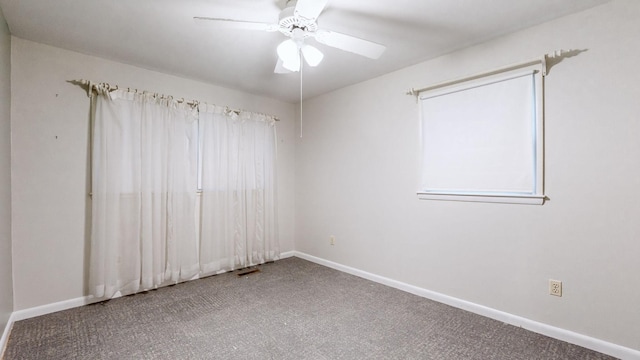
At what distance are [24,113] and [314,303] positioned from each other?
3045 millimetres

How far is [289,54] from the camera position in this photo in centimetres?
204

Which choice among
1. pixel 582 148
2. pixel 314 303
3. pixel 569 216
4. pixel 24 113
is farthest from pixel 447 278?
pixel 24 113

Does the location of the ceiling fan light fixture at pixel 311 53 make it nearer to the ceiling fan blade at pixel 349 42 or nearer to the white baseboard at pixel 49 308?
the ceiling fan blade at pixel 349 42

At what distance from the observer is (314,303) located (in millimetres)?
2746

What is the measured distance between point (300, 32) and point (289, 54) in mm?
162

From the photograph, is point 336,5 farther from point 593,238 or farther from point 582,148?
point 593,238

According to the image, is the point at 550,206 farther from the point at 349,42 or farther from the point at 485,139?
the point at 349,42

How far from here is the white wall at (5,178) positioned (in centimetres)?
207

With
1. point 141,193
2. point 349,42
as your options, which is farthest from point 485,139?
point 141,193

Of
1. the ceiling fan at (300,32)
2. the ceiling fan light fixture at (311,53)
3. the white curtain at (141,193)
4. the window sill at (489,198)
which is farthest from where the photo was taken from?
the white curtain at (141,193)

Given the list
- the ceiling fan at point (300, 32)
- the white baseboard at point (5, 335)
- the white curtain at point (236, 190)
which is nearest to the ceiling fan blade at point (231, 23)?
the ceiling fan at point (300, 32)

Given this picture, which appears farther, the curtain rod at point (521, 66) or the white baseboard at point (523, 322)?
the curtain rod at point (521, 66)

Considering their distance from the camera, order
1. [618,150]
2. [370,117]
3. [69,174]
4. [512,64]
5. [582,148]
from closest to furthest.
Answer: [618,150]
[582,148]
[512,64]
[69,174]
[370,117]

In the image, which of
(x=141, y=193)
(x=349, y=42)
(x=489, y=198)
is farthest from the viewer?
(x=141, y=193)
